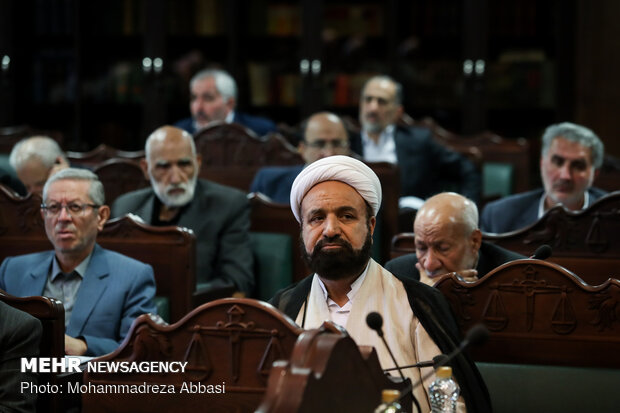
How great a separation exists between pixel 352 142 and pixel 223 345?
4.41m

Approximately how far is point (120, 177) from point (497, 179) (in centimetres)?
276

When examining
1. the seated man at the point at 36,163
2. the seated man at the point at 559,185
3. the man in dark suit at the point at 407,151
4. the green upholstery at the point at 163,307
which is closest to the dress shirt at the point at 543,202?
the seated man at the point at 559,185

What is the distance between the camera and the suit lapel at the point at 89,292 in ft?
12.7

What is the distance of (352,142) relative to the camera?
23.0 ft

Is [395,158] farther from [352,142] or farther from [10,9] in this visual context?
[10,9]

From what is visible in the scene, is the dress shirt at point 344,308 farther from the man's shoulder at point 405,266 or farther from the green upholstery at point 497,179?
the green upholstery at point 497,179

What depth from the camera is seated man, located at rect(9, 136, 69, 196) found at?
17.9ft

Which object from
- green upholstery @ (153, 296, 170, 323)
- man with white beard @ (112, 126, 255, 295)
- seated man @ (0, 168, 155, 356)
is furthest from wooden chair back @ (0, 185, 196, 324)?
man with white beard @ (112, 126, 255, 295)

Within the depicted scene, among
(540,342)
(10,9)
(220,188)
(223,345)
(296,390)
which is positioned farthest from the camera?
(10,9)

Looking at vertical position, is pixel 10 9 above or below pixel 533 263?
above

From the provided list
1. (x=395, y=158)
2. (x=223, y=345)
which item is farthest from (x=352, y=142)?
(x=223, y=345)

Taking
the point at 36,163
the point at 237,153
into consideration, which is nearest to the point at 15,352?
the point at 36,163

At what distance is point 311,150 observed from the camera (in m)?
5.90

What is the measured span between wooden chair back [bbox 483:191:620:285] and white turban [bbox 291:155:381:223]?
4.28ft
